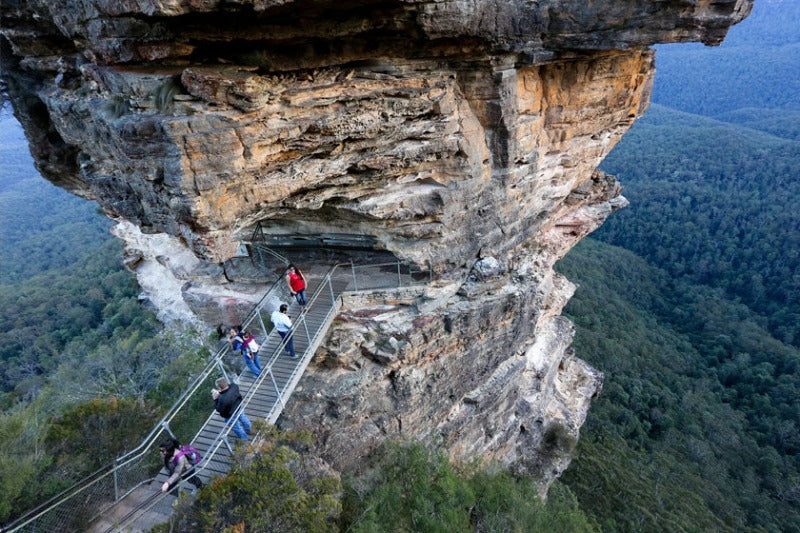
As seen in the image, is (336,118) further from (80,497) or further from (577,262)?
(577,262)

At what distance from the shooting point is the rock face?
24.3 feet

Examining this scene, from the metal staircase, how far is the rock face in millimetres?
750

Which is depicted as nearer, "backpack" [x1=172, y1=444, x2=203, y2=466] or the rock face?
the rock face

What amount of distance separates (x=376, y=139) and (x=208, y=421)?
22.1ft

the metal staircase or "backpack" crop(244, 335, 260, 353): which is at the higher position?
"backpack" crop(244, 335, 260, 353)

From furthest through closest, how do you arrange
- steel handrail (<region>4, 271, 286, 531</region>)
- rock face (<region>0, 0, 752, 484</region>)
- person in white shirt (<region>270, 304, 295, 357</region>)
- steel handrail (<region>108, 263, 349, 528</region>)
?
person in white shirt (<region>270, 304, 295, 357</region>)
rock face (<region>0, 0, 752, 484</region>)
steel handrail (<region>108, 263, 349, 528</region>)
steel handrail (<region>4, 271, 286, 531</region>)

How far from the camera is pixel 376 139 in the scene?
31.7ft

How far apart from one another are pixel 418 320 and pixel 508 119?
18.6 feet

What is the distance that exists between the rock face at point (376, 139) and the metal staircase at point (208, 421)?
2.46ft

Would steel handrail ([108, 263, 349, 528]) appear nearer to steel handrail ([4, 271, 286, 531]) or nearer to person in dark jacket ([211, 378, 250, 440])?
person in dark jacket ([211, 378, 250, 440])

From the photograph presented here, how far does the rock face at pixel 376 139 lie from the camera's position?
7418mm

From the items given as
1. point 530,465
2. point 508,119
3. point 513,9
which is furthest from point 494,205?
point 530,465

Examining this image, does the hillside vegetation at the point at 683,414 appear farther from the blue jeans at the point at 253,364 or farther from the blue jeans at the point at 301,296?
the blue jeans at the point at 253,364

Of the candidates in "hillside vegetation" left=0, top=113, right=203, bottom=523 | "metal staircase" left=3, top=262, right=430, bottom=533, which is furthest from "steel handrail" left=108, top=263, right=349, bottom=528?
"hillside vegetation" left=0, top=113, right=203, bottom=523
